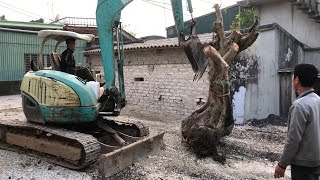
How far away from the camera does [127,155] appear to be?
588 centimetres

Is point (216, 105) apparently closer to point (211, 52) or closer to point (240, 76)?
point (211, 52)

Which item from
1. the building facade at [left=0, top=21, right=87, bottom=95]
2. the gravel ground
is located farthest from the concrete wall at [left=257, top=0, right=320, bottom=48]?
the building facade at [left=0, top=21, right=87, bottom=95]

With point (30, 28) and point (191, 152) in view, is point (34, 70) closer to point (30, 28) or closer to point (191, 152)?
point (191, 152)

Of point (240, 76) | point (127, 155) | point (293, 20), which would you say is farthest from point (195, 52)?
point (293, 20)

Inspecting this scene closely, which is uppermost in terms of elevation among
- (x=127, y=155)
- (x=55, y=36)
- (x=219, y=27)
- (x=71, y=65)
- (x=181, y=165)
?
(x=219, y=27)

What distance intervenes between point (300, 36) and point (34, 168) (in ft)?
39.5

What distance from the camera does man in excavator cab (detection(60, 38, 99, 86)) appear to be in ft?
21.7

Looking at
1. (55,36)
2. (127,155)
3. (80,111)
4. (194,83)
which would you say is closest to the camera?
(127,155)

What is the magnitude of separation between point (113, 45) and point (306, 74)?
3.78 metres

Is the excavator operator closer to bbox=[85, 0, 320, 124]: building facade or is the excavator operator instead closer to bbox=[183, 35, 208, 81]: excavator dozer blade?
bbox=[183, 35, 208, 81]: excavator dozer blade

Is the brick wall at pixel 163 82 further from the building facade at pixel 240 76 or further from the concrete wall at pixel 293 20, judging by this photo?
the concrete wall at pixel 293 20

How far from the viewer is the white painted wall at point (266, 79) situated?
1152 centimetres

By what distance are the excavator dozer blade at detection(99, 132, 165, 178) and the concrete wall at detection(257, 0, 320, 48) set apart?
31.6ft

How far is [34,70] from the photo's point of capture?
21.8 ft
